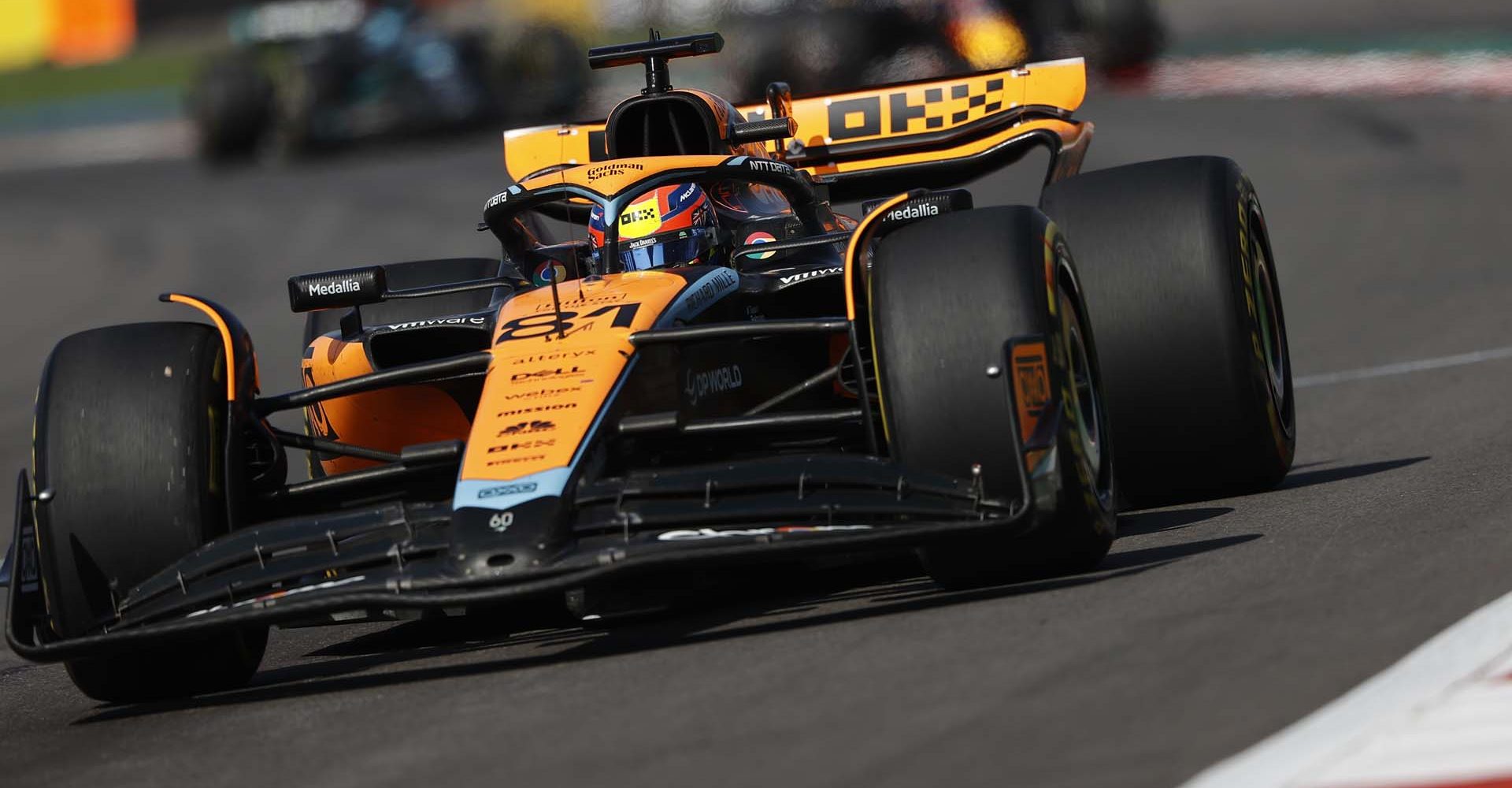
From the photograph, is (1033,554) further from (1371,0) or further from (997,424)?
(1371,0)

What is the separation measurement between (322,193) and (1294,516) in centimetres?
1642

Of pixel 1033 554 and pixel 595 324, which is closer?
pixel 1033 554

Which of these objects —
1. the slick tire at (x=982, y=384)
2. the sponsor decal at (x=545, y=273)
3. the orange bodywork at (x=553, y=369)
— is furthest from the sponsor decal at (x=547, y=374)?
the sponsor decal at (x=545, y=273)

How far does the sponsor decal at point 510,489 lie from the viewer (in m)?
5.96

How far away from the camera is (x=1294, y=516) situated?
281 inches

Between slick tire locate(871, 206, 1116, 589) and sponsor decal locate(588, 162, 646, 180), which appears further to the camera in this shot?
sponsor decal locate(588, 162, 646, 180)

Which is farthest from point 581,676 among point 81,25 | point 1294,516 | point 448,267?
point 81,25

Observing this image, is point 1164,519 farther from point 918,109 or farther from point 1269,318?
point 918,109

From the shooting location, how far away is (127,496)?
6.36 meters

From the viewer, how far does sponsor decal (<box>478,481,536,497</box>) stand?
5.96 metres

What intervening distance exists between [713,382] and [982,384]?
1338 millimetres

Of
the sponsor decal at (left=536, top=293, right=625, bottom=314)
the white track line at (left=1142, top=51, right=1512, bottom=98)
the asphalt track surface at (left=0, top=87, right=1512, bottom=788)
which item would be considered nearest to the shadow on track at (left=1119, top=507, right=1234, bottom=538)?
the asphalt track surface at (left=0, top=87, right=1512, bottom=788)

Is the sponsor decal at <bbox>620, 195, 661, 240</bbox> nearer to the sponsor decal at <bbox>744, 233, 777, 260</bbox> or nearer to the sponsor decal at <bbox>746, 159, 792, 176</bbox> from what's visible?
the sponsor decal at <bbox>744, 233, 777, 260</bbox>

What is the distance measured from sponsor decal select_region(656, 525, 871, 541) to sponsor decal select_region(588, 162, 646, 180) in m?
2.38
